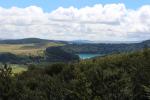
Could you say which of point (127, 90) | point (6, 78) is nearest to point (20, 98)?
point (6, 78)

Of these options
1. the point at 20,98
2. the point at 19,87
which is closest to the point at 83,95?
the point at 20,98

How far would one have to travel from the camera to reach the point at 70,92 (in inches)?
3937

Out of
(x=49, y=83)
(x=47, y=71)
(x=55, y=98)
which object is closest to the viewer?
(x=55, y=98)

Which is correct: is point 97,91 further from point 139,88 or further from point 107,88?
point 139,88

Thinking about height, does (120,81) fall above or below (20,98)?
above

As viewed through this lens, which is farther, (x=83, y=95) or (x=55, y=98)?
(x=55, y=98)

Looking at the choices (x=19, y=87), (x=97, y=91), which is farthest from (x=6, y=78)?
(x=97, y=91)

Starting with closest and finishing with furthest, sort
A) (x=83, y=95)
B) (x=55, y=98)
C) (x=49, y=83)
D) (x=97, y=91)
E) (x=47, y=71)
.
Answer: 1. (x=83, y=95)
2. (x=97, y=91)
3. (x=55, y=98)
4. (x=49, y=83)
5. (x=47, y=71)

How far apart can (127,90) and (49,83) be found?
33911 mm

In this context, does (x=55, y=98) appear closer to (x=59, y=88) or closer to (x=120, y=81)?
(x=59, y=88)

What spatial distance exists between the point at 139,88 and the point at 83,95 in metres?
23.2

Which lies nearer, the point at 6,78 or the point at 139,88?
the point at 139,88

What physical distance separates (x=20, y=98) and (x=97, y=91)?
2755 cm

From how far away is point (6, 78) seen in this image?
12662 cm
